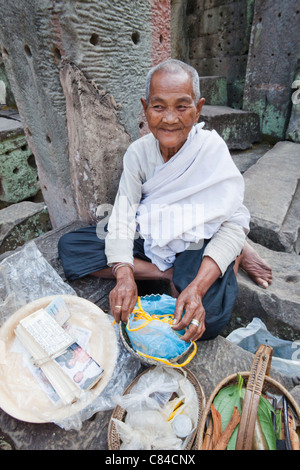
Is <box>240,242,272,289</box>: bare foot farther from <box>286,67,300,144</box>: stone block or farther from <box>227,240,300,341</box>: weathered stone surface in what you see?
<box>286,67,300,144</box>: stone block

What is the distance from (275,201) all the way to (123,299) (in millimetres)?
1978

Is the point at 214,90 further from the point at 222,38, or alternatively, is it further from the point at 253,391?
the point at 253,391

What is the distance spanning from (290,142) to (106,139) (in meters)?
3.61

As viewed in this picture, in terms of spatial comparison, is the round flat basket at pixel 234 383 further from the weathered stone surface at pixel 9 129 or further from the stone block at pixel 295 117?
the weathered stone surface at pixel 9 129

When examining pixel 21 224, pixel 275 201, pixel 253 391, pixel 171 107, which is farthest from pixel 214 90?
pixel 253 391

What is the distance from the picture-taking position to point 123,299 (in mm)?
1341

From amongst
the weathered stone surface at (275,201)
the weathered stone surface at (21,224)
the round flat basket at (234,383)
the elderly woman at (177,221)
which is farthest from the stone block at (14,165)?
the round flat basket at (234,383)

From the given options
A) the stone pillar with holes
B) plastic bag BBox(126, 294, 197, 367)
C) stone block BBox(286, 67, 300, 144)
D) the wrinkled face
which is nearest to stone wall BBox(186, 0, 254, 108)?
stone block BBox(286, 67, 300, 144)

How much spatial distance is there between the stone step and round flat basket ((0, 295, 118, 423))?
151 inches

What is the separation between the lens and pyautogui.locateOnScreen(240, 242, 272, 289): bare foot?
1862 mm

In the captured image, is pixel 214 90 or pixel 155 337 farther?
pixel 214 90

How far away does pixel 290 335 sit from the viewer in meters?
1.72
